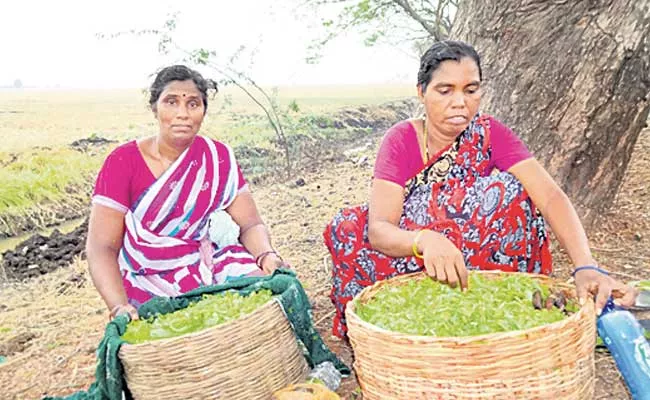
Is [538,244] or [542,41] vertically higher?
[542,41]

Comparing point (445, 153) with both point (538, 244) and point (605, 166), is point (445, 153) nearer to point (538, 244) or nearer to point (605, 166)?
point (538, 244)

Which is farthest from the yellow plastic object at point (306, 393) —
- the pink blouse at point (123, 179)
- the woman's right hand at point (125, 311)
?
the pink blouse at point (123, 179)

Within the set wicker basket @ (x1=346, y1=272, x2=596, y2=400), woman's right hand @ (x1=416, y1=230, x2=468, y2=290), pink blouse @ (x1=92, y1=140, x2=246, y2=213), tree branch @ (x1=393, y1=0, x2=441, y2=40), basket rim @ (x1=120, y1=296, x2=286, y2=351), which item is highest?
tree branch @ (x1=393, y1=0, x2=441, y2=40)

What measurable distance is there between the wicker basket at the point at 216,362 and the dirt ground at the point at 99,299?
1.16ft

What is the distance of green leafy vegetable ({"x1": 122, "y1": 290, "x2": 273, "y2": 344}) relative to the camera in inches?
90.0

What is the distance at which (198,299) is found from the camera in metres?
2.65

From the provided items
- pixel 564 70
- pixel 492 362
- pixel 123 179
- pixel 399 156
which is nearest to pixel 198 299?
pixel 123 179

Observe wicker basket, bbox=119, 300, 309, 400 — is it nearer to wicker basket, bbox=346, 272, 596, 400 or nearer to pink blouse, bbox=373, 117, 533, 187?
wicker basket, bbox=346, 272, 596, 400

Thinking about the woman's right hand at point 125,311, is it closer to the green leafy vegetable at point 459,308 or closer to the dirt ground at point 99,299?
the dirt ground at point 99,299

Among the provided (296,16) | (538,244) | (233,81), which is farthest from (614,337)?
(233,81)

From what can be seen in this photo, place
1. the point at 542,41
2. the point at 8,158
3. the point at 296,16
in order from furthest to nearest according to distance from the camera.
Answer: the point at 8,158 → the point at 296,16 → the point at 542,41

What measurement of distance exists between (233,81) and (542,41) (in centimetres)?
574

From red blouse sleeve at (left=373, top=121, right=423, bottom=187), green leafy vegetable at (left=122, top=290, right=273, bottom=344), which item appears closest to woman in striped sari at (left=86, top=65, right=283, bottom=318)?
green leafy vegetable at (left=122, top=290, right=273, bottom=344)

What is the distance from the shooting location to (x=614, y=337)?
1.82 metres
